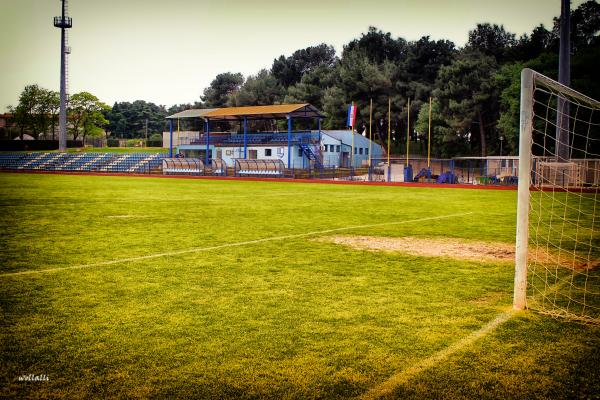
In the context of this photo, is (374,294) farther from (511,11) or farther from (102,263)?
(511,11)

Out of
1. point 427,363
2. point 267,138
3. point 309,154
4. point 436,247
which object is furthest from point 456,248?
point 267,138

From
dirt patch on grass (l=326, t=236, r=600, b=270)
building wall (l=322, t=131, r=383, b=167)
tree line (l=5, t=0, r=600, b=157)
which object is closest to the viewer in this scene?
dirt patch on grass (l=326, t=236, r=600, b=270)

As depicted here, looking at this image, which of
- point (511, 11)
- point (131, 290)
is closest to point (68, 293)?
point (131, 290)

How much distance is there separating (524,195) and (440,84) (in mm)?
51577

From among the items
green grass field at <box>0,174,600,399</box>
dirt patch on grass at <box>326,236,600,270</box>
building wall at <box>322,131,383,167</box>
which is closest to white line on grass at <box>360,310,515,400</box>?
green grass field at <box>0,174,600,399</box>

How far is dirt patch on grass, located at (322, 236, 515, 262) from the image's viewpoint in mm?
7730

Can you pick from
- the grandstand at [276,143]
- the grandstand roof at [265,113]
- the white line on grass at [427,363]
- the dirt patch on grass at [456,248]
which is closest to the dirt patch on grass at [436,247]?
the dirt patch on grass at [456,248]

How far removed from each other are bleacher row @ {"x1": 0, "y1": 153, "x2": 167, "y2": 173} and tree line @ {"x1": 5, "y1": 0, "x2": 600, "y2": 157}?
21646 millimetres

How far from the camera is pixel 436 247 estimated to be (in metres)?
8.40

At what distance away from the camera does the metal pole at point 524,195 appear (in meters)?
4.87

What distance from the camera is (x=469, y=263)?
23.3 ft

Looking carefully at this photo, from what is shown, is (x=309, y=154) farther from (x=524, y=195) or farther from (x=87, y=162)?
(x=524, y=195)

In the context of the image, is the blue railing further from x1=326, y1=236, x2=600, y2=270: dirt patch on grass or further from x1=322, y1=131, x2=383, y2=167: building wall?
x1=326, y1=236, x2=600, y2=270: dirt patch on grass

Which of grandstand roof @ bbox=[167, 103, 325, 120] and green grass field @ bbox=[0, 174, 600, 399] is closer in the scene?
green grass field @ bbox=[0, 174, 600, 399]
